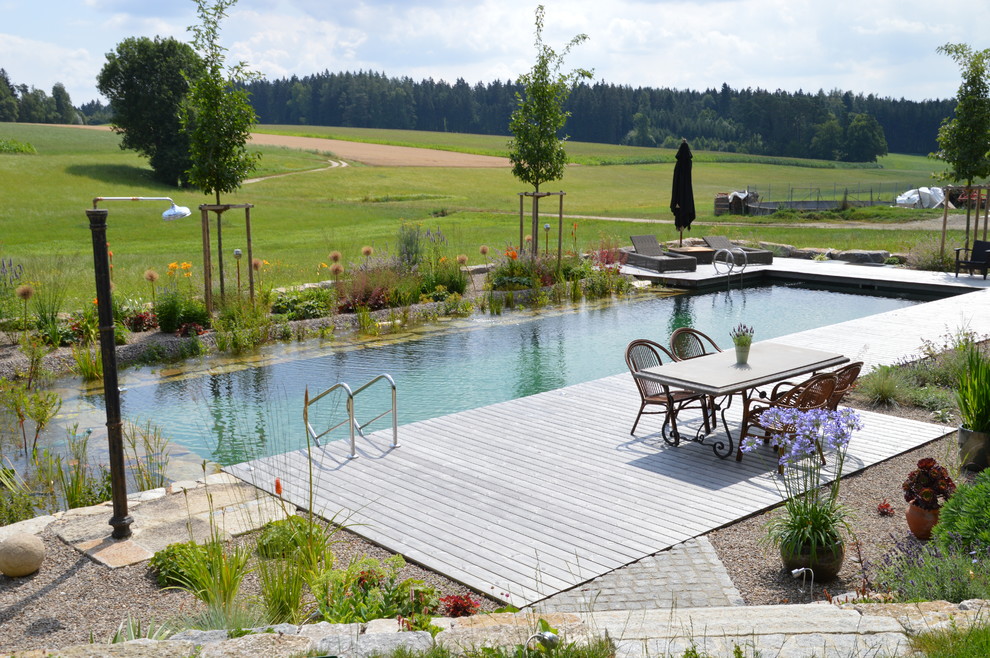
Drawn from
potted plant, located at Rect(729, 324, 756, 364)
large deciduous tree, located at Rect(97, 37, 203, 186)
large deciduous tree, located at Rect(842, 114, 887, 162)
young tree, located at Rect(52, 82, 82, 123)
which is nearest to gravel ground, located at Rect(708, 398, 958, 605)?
potted plant, located at Rect(729, 324, 756, 364)

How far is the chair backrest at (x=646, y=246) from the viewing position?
1952 cm

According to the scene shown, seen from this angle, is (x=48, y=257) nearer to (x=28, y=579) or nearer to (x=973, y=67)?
(x=28, y=579)

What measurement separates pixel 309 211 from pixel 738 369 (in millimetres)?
30176

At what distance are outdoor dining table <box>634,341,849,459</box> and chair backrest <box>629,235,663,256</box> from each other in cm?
1143

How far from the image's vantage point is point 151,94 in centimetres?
4344

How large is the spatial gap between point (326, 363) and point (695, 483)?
20.1 ft

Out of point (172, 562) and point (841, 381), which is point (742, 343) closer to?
point (841, 381)

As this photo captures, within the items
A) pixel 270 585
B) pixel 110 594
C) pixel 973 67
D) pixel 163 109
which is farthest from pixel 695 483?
pixel 163 109

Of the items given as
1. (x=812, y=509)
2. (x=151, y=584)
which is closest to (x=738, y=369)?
(x=812, y=509)

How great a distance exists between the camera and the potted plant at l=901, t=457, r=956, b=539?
5.23m

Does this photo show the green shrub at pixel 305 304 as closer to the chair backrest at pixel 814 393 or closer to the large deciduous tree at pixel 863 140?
the chair backrest at pixel 814 393

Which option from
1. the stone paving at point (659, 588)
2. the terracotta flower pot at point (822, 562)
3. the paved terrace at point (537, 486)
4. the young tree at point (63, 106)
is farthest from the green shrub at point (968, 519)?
the young tree at point (63, 106)

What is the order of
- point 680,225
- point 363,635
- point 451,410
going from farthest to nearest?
point 680,225 → point 451,410 → point 363,635

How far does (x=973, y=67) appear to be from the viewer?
1783cm
